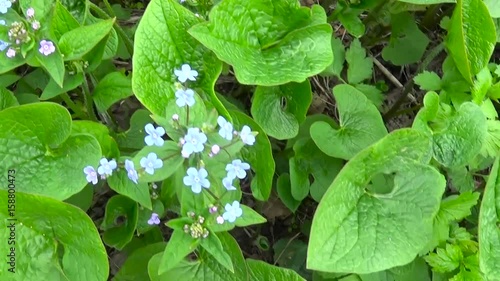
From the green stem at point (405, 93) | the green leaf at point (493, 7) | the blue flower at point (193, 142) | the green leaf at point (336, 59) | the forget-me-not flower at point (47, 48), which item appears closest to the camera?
the blue flower at point (193, 142)

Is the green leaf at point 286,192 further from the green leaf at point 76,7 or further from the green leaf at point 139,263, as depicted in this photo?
the green leaf at point 76,7

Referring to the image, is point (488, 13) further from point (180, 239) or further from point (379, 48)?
point (180, 239)

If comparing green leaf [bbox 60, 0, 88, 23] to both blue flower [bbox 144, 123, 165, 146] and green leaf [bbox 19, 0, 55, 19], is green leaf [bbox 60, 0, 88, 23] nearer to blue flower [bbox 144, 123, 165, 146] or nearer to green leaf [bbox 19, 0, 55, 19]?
green leaf [bbox 19, 0, 55, 19]

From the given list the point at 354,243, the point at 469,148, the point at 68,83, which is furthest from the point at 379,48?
the point at 68,83

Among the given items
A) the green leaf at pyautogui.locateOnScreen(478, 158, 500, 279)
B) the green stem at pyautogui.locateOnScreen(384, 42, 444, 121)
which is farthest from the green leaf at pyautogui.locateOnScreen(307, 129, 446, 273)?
the green stem at pyautogui.locateOnScreen(384, 42, 444, 121)

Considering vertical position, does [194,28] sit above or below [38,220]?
above

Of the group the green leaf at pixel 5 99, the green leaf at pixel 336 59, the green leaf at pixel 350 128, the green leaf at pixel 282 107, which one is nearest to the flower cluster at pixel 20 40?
the green leaf at pixel 5 99
